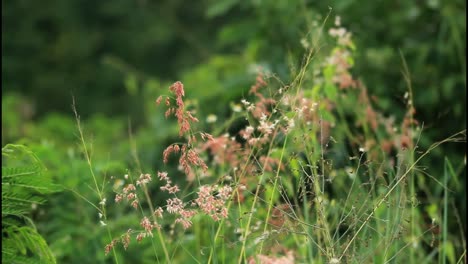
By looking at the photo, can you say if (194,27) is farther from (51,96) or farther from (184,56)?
(51,96)

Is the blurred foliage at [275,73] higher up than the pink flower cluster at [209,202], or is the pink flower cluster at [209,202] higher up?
the pink flower cluster at [209,202]

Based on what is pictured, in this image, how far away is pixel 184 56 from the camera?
17984 millimetres

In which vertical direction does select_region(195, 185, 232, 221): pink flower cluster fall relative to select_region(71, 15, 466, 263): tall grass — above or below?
above

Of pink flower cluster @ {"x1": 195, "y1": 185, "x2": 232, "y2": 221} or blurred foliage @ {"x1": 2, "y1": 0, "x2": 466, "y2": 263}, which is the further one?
blurred foliage @ {"x1": 2, "y1": 0, "x2": 466, "y2": 263}

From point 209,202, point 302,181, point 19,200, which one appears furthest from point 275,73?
point 19,200

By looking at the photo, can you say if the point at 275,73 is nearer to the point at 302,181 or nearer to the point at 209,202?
the point at 302,181

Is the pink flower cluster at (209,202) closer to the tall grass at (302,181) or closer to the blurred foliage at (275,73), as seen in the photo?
the tall grass at (302,181)

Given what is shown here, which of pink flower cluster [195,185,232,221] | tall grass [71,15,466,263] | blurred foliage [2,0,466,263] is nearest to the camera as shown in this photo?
pink flower cluster [195,185,232,221]

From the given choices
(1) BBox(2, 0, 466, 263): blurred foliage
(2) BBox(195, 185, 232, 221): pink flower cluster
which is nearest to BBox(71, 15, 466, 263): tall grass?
(2) BBox(195, 185, 232, 221): pink flower cluster

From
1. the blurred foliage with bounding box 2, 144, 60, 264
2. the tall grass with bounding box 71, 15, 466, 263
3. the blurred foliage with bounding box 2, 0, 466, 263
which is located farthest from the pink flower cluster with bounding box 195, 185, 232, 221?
the blurred foliage with bounding box 2, 144, 60, 264

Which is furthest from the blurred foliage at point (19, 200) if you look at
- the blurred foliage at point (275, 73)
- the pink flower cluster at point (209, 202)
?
the pink flower cluster at point (209, 202)

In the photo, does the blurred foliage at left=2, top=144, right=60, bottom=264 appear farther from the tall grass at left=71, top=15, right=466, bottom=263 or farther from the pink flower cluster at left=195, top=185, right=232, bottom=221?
the pink flower cluster at left=195, top=185, right=232, bottom=221

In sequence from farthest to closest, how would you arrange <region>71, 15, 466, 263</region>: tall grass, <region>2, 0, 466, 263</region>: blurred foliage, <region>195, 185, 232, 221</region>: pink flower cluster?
1. <region>2, 0, 466, 263</region>: blurred foliage
2. <region>71, 15, 466, 263</region>: tall grass
3. <region>195, 185, 232, 221</region>: pink flower cluster

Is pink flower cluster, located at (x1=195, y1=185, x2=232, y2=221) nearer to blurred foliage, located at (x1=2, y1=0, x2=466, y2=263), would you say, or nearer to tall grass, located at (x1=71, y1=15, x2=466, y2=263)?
tall grass, located at (x1=71, y1=15, x2=466, y2=263)
